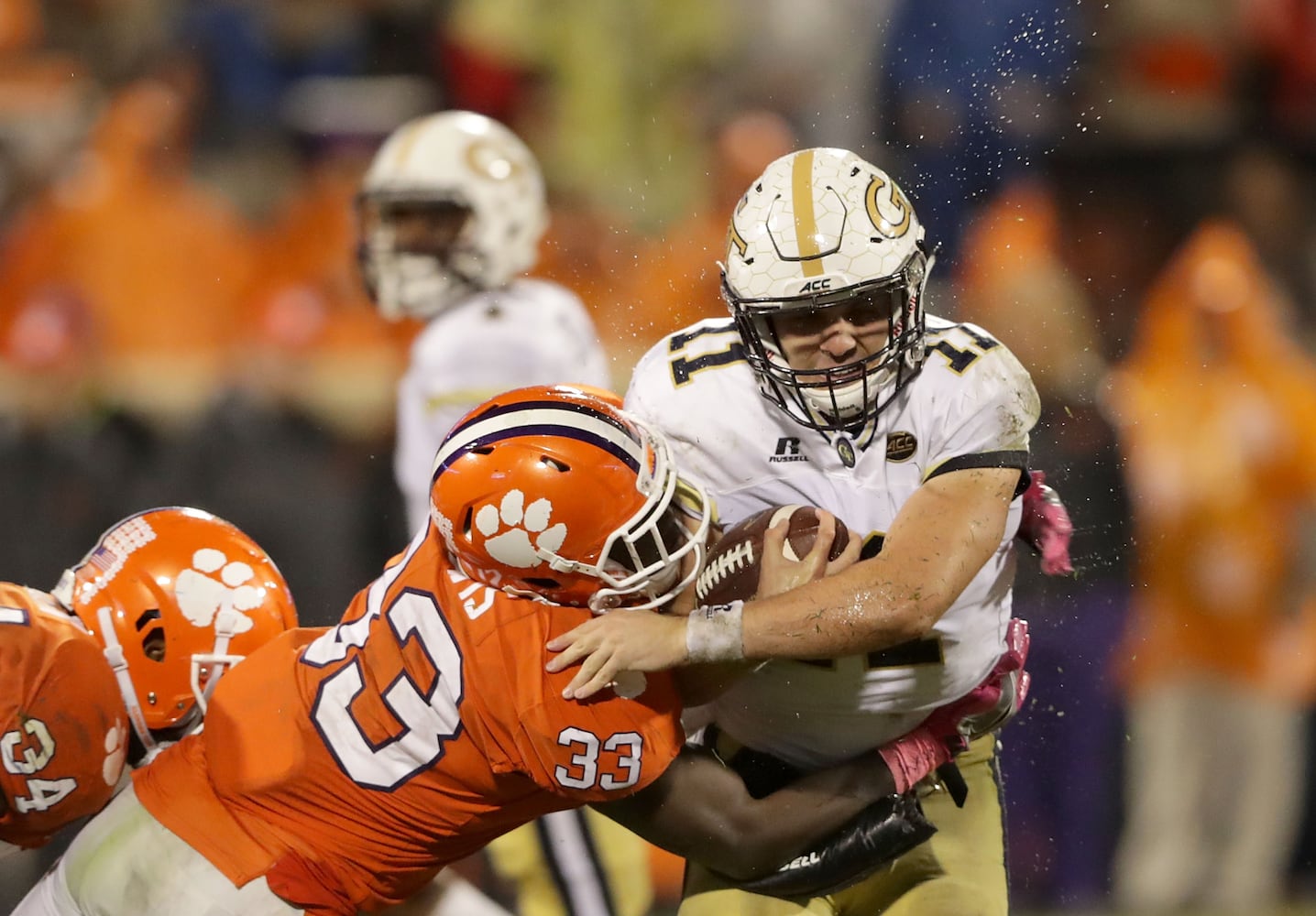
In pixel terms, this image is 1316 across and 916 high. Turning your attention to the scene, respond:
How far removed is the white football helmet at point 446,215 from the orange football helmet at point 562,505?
2493 millimetres

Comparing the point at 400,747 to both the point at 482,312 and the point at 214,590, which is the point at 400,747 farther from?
the point at 482,312

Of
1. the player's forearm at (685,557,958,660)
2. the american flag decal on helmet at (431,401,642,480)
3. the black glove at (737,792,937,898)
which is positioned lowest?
the black glove at (737,792,937,898)

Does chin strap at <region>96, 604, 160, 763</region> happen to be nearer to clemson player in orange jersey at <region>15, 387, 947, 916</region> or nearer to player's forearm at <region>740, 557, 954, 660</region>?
clemson player in orange jersey at <region>15, 387, 947, 916</region>

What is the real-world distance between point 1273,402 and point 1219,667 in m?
1.06

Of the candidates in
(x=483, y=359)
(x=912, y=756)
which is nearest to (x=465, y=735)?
(x=912, y=756)

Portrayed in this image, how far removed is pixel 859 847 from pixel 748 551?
587 millimetres

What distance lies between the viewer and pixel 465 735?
281 cm

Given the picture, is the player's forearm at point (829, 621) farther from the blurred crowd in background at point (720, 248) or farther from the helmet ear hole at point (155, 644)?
the blurred crowd in background at point (720, 248)

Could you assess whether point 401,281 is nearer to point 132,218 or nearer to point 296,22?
point 132,218

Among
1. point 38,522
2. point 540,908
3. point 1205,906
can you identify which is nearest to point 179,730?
point 540,908

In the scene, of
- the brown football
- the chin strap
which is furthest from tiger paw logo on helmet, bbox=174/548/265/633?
the brown football

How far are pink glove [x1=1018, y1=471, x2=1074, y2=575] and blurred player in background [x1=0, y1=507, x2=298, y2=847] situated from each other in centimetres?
155

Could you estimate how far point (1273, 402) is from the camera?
6328 mm

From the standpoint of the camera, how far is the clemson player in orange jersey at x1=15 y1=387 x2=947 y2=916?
2777 millimetres
